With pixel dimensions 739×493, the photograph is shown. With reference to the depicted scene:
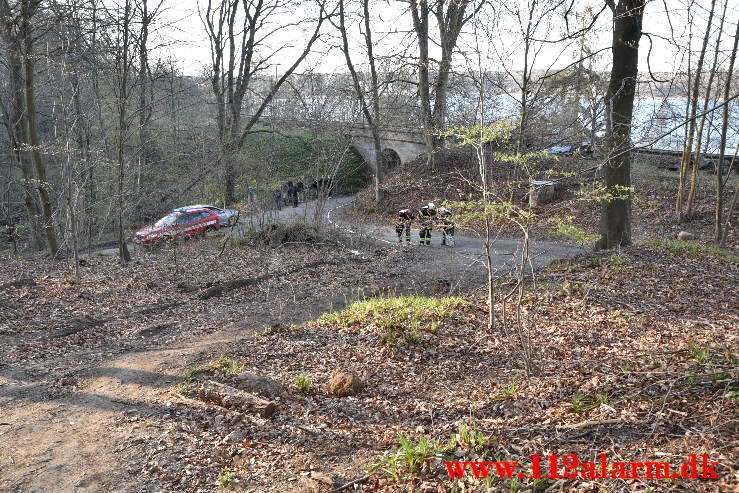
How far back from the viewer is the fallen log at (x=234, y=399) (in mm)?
6078

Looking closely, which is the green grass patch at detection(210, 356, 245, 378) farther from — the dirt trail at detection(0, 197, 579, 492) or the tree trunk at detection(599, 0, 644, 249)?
the tree trunk at detection(599, 0, 644, 249)

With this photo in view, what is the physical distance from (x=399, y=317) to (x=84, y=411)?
476cm

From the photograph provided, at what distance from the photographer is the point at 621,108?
40.3 ft

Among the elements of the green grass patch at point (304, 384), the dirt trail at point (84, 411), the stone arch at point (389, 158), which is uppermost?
the stone arch at point (389, 158)

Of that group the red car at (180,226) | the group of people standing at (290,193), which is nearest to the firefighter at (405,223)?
the red car at (180,226)

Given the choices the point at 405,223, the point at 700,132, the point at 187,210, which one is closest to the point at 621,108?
the point at 700,132

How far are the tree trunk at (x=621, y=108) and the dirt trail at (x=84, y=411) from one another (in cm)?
850

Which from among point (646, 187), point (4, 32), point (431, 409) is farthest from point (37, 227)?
point (646, 187)

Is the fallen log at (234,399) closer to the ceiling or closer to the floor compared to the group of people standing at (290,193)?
closer to the floor

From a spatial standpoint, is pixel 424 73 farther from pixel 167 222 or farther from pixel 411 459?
pixel 411 459

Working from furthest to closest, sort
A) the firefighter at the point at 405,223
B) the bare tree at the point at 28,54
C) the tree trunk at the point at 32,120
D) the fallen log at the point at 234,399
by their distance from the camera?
the firefighter at the point at 405,223, the tree trunk at the point at 32,120, the bare tree at the point at 28,54, the fallen log at the point at 234,399

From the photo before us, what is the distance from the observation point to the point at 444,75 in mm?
24516

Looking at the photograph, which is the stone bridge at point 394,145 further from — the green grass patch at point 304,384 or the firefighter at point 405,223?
the green grass patch at point 304,384

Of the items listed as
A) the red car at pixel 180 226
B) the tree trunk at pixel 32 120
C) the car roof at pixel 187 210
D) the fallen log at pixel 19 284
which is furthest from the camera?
the car roof at pixel 187 210
